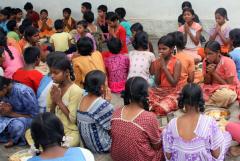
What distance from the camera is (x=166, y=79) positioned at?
17.4 feet

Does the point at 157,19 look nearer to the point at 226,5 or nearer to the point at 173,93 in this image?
the point at 226,5

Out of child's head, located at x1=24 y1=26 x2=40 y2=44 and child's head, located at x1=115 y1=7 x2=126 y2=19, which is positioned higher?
child's head, located at x1=115 y1=7 x2=126 y2=19

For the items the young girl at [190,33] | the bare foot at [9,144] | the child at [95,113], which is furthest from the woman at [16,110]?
the young girl at [190,33]

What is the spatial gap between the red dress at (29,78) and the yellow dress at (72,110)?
51cm

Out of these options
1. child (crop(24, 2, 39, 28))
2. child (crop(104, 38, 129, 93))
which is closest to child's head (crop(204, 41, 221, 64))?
child (crop(104, 38, 129, 93))

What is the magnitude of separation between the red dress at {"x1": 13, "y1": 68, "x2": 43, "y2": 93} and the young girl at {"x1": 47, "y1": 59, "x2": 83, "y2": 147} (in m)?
0.53

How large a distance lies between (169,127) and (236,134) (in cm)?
81

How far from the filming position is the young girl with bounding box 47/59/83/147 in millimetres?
4316

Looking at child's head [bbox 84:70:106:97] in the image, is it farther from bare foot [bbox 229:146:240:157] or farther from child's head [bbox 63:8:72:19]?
child's head [bbox 63:8:72:19]

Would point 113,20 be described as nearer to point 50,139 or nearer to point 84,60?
point 84,60

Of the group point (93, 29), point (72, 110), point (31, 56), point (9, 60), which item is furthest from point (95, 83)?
point (93, 29)

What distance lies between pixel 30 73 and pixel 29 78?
0.06 meters

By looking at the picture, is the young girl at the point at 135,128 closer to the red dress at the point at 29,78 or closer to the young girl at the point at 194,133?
the young girl at the point at 194,133

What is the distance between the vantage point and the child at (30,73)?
4.91 metres
